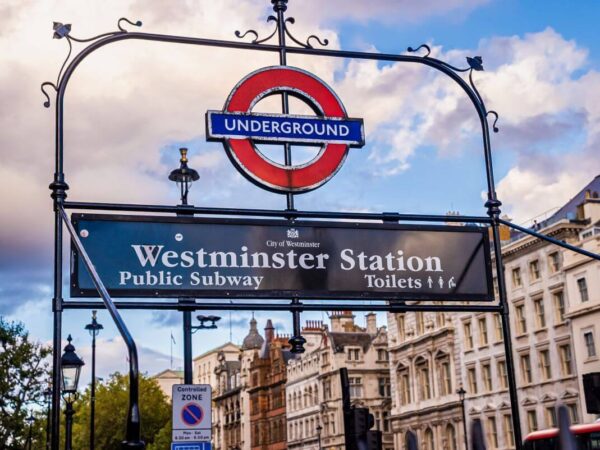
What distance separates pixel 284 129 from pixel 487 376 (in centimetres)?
5908

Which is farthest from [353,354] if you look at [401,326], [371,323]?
[401,326]

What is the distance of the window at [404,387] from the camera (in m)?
77.8

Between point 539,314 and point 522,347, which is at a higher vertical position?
point 539,314

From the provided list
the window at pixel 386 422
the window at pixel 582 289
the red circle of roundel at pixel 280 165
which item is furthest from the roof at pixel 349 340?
the red circle of roundel at pixel 280 165

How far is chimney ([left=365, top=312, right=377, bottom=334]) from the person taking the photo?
9094 cm

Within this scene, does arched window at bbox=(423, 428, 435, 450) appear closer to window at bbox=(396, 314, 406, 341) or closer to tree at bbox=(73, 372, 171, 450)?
window at bbox=(396, 314, 406, 341)

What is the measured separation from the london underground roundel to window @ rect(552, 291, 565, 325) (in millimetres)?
51077

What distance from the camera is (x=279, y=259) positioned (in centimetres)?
923

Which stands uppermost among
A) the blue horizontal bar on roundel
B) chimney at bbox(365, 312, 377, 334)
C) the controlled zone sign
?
chimney at bbox(365, 312, 377, 334)

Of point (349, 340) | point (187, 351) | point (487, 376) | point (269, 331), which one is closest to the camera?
point (187, 351)

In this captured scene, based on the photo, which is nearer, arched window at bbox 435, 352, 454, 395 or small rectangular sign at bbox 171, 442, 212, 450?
small rectangular sign at bbox 171, 442, 212, 450

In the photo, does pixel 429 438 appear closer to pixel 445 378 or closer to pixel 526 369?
pixel 445 378

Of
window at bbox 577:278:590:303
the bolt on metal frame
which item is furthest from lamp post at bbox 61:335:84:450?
window at bbox 577:278:590:303

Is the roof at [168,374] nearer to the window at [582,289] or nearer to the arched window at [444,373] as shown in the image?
the arched window at [444,373]
